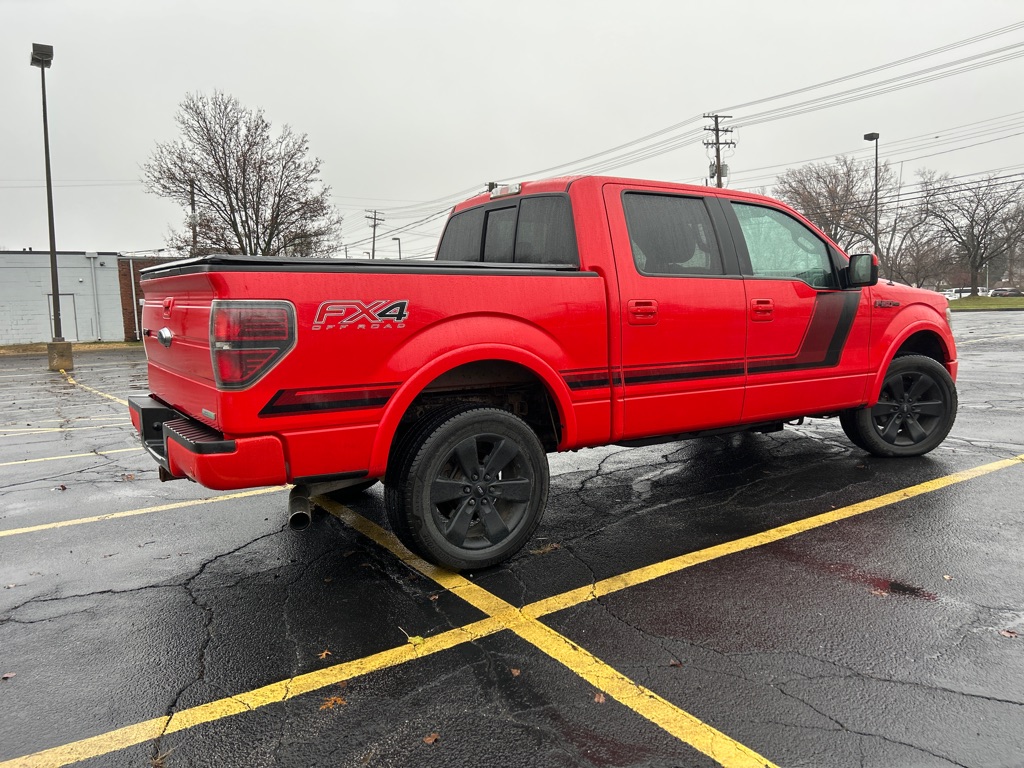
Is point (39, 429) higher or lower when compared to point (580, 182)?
lower

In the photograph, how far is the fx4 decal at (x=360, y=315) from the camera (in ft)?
9.95

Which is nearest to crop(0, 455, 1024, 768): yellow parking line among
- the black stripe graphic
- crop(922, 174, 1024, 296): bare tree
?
the black stripe graphic

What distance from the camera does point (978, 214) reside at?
50844 millimetres

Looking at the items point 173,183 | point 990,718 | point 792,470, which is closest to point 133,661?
point 990,718

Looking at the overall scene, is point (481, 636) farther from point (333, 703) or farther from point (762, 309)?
point (762, 309)

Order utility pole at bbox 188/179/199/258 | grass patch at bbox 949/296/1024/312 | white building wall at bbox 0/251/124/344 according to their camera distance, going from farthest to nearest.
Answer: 1. grass patch at bbox 949/296/1024/312
2. white building wall at bbox 0/251/124/344
3. utility pole at bbox 188/179/199/258

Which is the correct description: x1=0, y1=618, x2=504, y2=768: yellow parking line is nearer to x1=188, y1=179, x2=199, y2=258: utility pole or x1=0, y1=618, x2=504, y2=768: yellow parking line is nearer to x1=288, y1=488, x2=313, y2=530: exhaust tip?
x1=288, y1=488, x2=313, y2=530: exhaust tip

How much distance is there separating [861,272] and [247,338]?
4.12 meters

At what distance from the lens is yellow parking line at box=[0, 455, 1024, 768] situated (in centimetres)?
225

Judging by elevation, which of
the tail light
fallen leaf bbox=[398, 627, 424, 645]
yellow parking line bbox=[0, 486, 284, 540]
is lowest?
fallen leaf bbox=[398, 627, 424, 645]

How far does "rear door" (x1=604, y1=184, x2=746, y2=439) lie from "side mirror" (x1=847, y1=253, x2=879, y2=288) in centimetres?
102

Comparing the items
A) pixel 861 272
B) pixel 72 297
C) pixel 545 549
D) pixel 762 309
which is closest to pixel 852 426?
pixel 861 272

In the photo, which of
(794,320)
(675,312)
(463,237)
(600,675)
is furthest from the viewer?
(463,237)

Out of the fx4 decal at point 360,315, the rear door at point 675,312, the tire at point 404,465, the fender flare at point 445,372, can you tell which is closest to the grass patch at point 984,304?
the rear door at point 675,312
